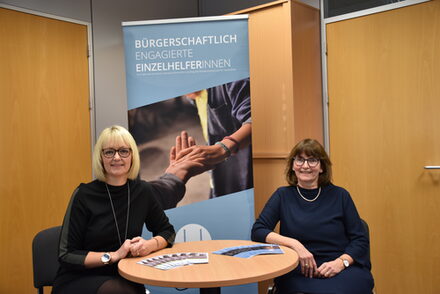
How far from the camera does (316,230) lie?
232 centimetres

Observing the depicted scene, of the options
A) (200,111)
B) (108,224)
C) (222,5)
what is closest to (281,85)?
(200,111)

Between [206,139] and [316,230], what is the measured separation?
1078 mm

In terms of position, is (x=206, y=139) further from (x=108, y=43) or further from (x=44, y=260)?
(x=108, y=43)

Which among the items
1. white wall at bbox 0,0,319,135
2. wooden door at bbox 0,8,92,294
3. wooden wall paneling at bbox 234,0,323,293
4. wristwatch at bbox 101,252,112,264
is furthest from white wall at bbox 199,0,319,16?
wristwatch at bbox 101,252,112,264

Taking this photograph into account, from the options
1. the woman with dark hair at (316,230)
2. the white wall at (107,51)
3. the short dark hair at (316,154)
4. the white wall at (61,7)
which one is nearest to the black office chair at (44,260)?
the woman with dark hair at (316,230)

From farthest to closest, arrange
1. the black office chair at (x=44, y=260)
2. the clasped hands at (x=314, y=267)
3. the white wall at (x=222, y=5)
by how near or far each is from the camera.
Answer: the white wall at (x=222, y=5) → the black office chair at (x=44, y=260) → the clasped hands at (x=314, y=267)

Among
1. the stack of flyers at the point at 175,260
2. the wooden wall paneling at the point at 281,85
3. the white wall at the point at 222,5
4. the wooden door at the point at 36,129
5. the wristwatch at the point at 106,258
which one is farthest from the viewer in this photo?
the white wall at the point at 222,5

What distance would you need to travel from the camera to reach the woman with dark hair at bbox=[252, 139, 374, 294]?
7.03 ft

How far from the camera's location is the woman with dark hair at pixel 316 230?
2.14 metres

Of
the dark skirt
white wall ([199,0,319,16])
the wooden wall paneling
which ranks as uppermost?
white wall ([199,0,319,16])

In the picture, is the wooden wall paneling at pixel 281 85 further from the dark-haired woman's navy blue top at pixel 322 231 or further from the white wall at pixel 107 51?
the white wall at pixel 107 51

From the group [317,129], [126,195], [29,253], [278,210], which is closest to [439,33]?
[317,129]

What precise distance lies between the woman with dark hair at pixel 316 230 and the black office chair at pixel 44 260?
1.11 metres

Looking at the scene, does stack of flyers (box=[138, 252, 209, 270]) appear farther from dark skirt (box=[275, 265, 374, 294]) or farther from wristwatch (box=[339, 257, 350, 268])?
wristwatch (box=[339, 257, 350, 268])
